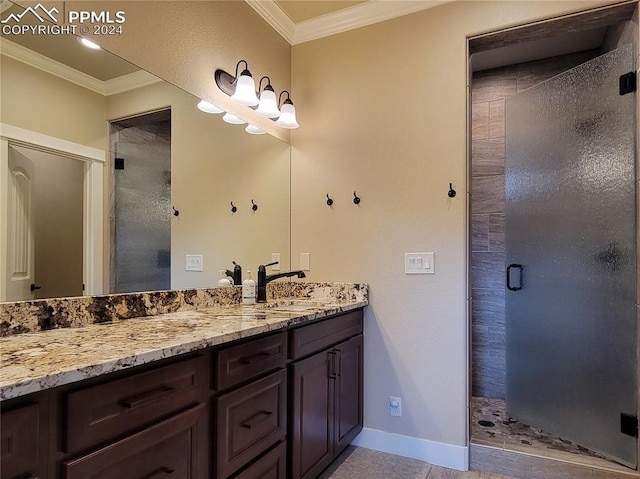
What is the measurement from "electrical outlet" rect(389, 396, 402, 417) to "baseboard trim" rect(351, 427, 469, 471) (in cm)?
12

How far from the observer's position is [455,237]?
7.13 feet

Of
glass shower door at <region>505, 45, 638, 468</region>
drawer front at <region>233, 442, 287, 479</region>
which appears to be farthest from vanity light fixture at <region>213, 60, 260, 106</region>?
glass shower door at <region>505, 45, 638, 468</region>

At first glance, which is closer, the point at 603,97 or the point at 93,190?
the point at 93,190

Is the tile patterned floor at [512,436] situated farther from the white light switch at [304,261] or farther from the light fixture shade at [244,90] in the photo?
the light fixture shade at [244,90]

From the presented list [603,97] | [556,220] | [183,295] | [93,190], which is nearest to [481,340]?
[556,220]

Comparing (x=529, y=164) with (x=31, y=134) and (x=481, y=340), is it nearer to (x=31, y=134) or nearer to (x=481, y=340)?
(x=481, y=340)

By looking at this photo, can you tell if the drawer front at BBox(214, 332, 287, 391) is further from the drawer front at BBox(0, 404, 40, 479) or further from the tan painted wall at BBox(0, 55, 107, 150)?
the tan painted wall at BBox(0, 55, 107, 150)

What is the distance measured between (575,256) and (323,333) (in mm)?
1569

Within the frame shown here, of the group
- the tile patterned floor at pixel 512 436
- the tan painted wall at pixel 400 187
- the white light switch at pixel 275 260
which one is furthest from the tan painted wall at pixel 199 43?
the tile patterned floor at pixel 512 436

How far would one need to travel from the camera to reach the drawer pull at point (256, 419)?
138 cm

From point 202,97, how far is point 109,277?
3.31 feet

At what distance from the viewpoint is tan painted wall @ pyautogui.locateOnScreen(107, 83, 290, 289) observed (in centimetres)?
189

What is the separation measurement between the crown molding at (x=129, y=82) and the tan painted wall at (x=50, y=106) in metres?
0.06

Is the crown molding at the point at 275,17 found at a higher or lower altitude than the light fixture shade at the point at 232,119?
higher
